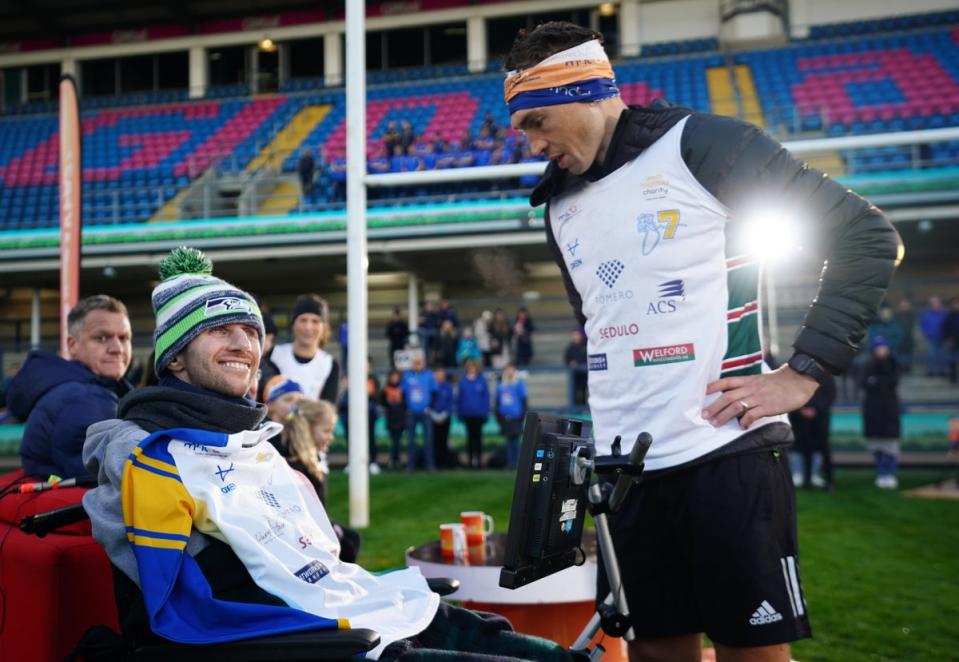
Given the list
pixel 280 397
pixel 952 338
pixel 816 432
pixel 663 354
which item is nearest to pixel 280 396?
pixel 280 397

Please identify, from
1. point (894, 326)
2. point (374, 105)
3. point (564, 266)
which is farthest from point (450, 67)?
point (564, 266)

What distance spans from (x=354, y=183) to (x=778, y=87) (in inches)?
640

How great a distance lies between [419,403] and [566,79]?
11.3m

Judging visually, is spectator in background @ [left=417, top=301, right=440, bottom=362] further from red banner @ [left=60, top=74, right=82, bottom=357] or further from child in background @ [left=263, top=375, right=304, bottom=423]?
child in background @ [left=263, top=375, right=304, bottom=423]

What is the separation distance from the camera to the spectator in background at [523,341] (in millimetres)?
14438

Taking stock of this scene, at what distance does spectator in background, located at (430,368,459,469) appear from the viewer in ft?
43.1

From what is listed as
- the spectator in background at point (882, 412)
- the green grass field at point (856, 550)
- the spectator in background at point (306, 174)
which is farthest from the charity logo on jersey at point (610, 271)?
the spectator in background at point (306, 174)

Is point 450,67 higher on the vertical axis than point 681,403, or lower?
higher

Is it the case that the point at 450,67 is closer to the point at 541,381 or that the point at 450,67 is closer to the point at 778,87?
the point at 778,87

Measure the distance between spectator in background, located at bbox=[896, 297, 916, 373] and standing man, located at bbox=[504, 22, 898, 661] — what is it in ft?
40.9

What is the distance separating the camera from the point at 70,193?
19.8 ft

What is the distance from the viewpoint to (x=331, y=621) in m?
1.78

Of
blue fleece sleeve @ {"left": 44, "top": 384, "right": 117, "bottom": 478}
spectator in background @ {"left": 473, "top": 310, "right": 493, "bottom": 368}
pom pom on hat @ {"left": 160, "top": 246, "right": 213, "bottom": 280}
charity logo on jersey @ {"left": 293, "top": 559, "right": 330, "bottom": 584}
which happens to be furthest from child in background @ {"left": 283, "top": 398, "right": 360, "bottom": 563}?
spectator in background @ {"left": 473, "top": 310, "right": 493, "bottom": 368}

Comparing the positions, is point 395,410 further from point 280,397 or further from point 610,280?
point 610,280
